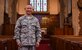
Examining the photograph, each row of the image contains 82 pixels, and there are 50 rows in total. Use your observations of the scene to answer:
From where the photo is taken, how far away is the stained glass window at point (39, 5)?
30453mm

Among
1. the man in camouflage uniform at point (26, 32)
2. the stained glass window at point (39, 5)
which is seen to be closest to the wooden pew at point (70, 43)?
the man in camouflage uniform at point (26, 32)

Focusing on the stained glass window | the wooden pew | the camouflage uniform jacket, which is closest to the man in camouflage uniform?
the camouflage uniform jacket

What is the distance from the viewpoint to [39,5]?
103 ft

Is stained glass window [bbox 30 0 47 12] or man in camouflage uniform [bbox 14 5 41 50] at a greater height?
stained glass window [bbox 30 0 47 12]

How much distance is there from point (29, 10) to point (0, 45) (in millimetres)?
1835

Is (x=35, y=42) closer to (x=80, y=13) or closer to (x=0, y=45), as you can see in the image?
(x=0, y=45)

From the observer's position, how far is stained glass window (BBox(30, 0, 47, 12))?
30453 millimetres

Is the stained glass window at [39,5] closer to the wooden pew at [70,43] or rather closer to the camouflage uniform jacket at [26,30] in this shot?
the wooden pew at [70,43]

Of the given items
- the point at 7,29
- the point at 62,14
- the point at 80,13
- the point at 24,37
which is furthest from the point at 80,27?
the point at 62,14

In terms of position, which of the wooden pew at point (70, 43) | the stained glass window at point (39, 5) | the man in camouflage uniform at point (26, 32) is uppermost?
the stained glass window at point (39, 5)

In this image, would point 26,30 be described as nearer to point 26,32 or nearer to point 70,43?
point 26,32

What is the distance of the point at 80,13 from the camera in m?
14.4

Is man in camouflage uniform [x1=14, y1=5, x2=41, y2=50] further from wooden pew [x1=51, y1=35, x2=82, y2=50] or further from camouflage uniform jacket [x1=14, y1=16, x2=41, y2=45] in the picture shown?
wooden pew [x1=51, y1=35, x2=82, y2=50]

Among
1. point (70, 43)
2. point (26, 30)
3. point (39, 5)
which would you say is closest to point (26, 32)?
point (26, 30)
